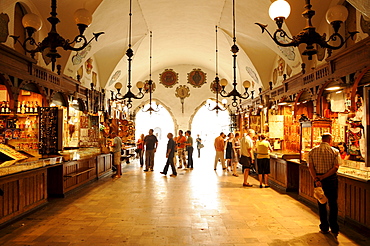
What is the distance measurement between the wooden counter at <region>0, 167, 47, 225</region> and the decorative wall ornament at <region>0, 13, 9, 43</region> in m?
2.81

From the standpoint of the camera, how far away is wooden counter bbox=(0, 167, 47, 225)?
4293 mm

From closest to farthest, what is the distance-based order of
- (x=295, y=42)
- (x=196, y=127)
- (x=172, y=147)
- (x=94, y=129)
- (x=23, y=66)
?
(x=295, y=42), (x=23, y=66), (x=172, y=147), (x=94, y=129), (x=196, y=127)

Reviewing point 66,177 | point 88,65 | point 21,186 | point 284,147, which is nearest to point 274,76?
point 284,147

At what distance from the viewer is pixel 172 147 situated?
940 cm

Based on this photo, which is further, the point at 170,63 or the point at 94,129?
the point at 170,63

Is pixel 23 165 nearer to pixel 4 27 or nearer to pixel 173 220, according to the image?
pixel 173 220

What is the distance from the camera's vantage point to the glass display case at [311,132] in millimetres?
5902

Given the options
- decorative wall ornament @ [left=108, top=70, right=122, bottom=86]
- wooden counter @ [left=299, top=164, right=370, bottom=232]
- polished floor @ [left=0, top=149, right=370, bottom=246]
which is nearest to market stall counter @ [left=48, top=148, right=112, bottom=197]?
polished floor @ [left=0, top=149, right=370, bottom=246]

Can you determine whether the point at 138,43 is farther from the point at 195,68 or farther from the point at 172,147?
the point at 195,68

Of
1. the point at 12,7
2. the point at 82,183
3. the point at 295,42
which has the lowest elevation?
the point at 82,183

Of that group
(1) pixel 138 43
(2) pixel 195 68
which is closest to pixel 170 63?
(2) pixel 195 68

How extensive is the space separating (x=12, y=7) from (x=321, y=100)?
7.21 meters

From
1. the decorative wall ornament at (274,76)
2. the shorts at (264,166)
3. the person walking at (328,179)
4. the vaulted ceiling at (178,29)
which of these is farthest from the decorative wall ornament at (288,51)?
the person walking at (328,179)

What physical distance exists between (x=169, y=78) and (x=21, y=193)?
14.4 metres
